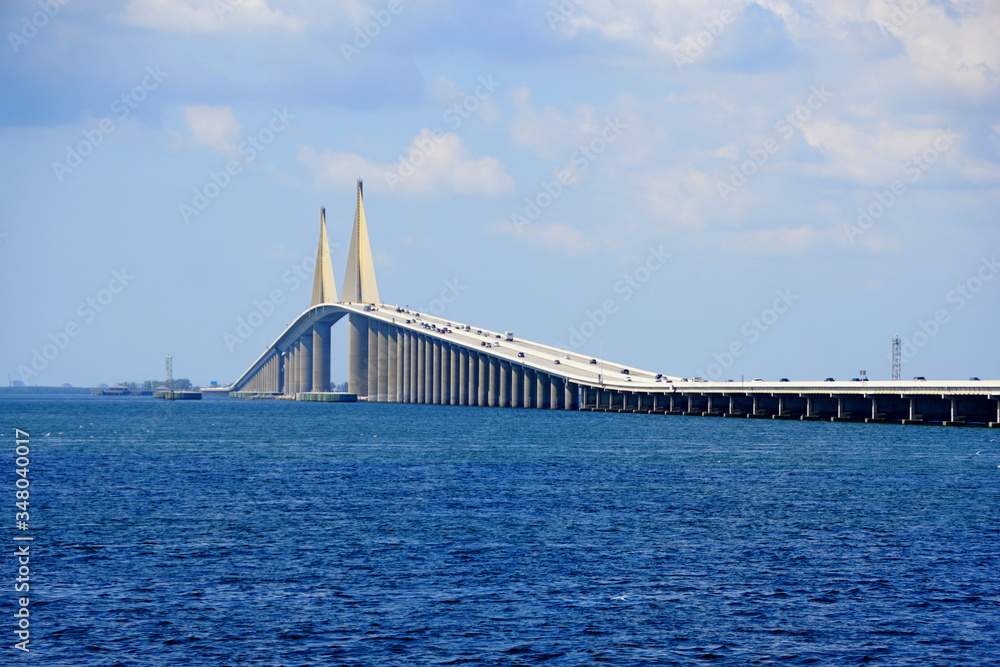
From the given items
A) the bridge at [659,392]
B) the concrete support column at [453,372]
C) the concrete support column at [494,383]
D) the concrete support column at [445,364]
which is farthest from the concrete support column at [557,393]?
the concrete support column at [445,364]

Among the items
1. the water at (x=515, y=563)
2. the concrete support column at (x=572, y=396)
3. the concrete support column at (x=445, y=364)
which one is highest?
the concrete support column at (x=445, y=364)

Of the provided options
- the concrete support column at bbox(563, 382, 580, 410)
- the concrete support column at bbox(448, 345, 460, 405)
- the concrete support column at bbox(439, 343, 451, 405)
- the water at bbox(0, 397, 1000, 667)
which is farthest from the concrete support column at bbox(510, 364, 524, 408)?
the water at bbox(0, 397, 1000, 667)

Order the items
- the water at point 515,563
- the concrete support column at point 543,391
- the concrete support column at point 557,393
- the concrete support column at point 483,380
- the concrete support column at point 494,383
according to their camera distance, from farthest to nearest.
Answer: the concrete support column at point 483,380
the concrete support column at point 494,383
the concrete support column at point 543,391
the concrete support column at point 557,393
the water at point 515,563

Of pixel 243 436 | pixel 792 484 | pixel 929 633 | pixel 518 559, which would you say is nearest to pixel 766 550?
pixel 518 559

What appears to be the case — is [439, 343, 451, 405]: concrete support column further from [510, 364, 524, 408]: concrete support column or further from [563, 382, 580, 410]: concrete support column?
[563, 382, 580, 410]: concrete support column

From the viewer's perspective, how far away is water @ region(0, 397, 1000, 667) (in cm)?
2550

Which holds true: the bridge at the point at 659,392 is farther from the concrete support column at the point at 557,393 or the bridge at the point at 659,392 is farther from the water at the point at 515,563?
the water at the point at 515,563

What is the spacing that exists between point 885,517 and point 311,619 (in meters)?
24.6

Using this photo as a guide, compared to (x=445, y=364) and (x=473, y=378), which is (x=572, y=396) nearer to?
(x=473, y=378)

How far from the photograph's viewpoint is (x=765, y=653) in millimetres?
24844

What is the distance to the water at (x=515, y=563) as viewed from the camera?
83.7 feet

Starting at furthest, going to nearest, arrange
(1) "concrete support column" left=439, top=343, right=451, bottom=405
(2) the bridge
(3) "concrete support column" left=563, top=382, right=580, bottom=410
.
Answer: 1. (1) "concrete support column" left=439, top=343, right=451, bottom=405
2. (3) "concrete support column" left=563, top=382, right=580, bottom=410
3. (2) the bridge

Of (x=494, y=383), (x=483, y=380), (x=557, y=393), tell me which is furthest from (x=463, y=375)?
(x=557, y=393)

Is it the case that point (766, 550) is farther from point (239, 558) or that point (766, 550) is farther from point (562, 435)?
point (562, 435)
